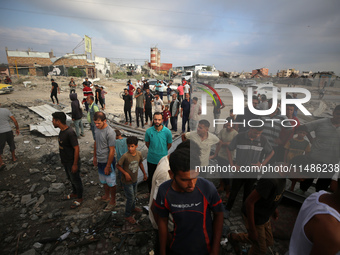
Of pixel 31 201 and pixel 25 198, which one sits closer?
pixel 31 201

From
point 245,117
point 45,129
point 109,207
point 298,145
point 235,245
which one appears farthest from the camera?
point 45,129

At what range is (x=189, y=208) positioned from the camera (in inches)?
54.0

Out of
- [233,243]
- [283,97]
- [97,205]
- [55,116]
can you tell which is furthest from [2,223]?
[283,97]

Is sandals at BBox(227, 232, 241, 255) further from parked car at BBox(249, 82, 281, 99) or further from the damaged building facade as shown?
the damaged building facade

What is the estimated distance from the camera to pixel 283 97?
7.06 ft

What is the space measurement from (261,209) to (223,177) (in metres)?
1.56

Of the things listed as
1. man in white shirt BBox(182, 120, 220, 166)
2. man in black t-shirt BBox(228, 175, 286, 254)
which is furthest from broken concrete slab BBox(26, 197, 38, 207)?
man in black t-shirt BBox(228, 175, 286, 254)

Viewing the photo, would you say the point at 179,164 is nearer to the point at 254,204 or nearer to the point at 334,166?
the point at 254,204

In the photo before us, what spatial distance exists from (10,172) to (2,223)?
6.58 feet

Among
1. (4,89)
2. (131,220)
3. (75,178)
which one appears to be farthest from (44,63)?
(131,220)

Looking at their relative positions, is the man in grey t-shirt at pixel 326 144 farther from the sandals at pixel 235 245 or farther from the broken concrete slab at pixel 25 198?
the broken concrete slab at pixel 25 198

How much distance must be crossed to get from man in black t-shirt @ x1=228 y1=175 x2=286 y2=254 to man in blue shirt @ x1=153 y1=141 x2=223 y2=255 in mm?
672

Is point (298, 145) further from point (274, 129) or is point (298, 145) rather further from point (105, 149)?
point (105, 149)

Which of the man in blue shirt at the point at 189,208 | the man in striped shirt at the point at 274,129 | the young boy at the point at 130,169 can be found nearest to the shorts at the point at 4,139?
the young boy at the point at 130,169
